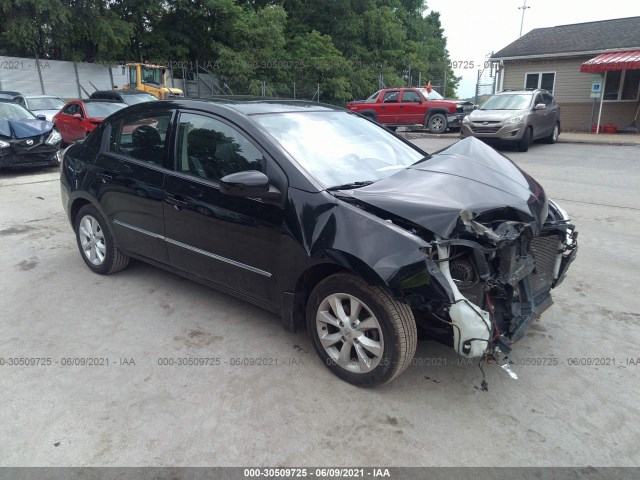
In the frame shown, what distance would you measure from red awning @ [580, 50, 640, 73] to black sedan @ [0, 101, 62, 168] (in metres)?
18.4

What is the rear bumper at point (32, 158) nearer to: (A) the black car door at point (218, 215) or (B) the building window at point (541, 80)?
(A) the black car door at point (218, 215)

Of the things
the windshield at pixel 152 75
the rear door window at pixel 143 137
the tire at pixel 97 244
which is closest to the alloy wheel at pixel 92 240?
the tire at pixel 97 244

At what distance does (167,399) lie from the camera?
3.02 metres

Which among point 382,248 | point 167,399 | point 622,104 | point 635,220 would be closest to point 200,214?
point 167,399

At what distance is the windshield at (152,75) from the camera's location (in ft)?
76.4

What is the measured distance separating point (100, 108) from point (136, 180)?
1128 centimetres

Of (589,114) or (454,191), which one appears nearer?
(454,191)

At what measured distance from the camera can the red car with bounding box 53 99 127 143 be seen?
13.3 metres

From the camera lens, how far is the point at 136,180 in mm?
4195

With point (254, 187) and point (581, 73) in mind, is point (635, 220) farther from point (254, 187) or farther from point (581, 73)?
point (581, 73)

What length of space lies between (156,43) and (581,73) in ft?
80.0

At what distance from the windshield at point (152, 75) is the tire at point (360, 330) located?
23.1 meters

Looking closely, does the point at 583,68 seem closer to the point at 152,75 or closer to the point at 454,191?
the point at 152,75

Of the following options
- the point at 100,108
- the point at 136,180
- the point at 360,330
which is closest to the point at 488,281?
the point at 360,330
